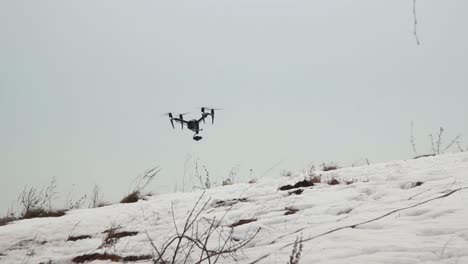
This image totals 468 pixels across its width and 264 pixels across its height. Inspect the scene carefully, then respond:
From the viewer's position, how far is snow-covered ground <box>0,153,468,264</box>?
2676 millimetres

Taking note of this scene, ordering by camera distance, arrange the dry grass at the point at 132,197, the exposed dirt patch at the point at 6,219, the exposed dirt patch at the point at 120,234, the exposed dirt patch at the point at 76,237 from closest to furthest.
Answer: the exposed dirt patch at the point at 120,234 < the exposed dirt patch at the point at 76,237 < the exposed dirt patch at the point at 6,219 < the dry grass at the point at 132,197

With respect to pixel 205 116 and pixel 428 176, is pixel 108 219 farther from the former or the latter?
pixel 205 116

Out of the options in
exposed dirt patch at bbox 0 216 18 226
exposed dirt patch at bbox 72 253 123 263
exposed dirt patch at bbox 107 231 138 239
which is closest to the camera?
exposed dirt patch at bbox 72 253 123 263

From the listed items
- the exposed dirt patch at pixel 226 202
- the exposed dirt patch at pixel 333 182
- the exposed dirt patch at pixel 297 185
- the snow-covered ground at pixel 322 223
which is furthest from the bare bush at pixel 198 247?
the exposed dirt patch at pixel 333 182

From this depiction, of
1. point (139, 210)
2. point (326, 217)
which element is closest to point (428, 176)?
point (326, 217)

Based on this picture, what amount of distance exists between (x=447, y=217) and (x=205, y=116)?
32.2 ft

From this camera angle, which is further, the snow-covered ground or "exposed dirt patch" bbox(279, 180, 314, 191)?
"exposed dirt patch" bbox(279, 180, 314, 191)

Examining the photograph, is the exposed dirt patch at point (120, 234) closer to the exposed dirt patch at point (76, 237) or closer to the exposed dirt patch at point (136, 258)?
the exposed dirt patch at point (76, 237)

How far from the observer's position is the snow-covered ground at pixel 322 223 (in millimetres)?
2676

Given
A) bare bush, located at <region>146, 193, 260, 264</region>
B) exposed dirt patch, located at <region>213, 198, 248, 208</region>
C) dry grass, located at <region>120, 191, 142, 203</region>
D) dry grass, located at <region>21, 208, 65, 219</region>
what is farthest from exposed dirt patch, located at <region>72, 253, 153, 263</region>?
dry grass, located at <region>120, 191, 142, 203</region>

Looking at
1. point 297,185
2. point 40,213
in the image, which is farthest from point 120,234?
point 40,213

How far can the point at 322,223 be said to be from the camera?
351 centimetres

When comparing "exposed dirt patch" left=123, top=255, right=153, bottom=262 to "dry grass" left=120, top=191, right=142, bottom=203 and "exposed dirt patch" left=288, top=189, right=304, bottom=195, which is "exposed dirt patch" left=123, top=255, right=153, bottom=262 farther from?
"dry grass" left=120, top=191, right=142, bottom=203

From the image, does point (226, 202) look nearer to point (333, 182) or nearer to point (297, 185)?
point (297, 185)
